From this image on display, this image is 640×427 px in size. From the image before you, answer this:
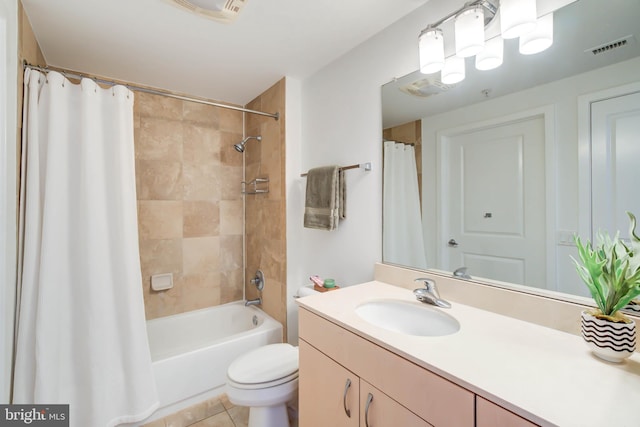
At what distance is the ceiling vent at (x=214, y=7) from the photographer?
1.31m

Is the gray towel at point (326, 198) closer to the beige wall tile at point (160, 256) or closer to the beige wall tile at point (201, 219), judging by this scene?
the beige wall tile at point (201, 219)

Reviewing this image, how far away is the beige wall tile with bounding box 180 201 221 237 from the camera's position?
2.44 metres

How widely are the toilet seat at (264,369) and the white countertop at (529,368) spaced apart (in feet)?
2.10

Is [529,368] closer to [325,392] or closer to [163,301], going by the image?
[325,392]

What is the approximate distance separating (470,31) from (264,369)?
6.03ft

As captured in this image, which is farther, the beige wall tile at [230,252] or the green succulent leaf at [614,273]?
the beige wall tile at [230,252]

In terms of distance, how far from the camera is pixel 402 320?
120cm

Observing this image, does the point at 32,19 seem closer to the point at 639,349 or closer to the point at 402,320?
the point at 402,320

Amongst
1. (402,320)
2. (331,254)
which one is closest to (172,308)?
(331,254)

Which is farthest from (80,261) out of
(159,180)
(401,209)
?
(401,209)

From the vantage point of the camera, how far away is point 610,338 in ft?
2.31

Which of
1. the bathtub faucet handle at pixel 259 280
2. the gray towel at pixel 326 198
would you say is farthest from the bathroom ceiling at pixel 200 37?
the bathtub faucet handle at pixel 259 280

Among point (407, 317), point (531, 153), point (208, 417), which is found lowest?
point (208, 417)

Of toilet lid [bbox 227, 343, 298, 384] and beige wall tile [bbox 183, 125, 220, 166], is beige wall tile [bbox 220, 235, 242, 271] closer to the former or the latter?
beige wall tile [bbox 183, 125, 220, 166]
